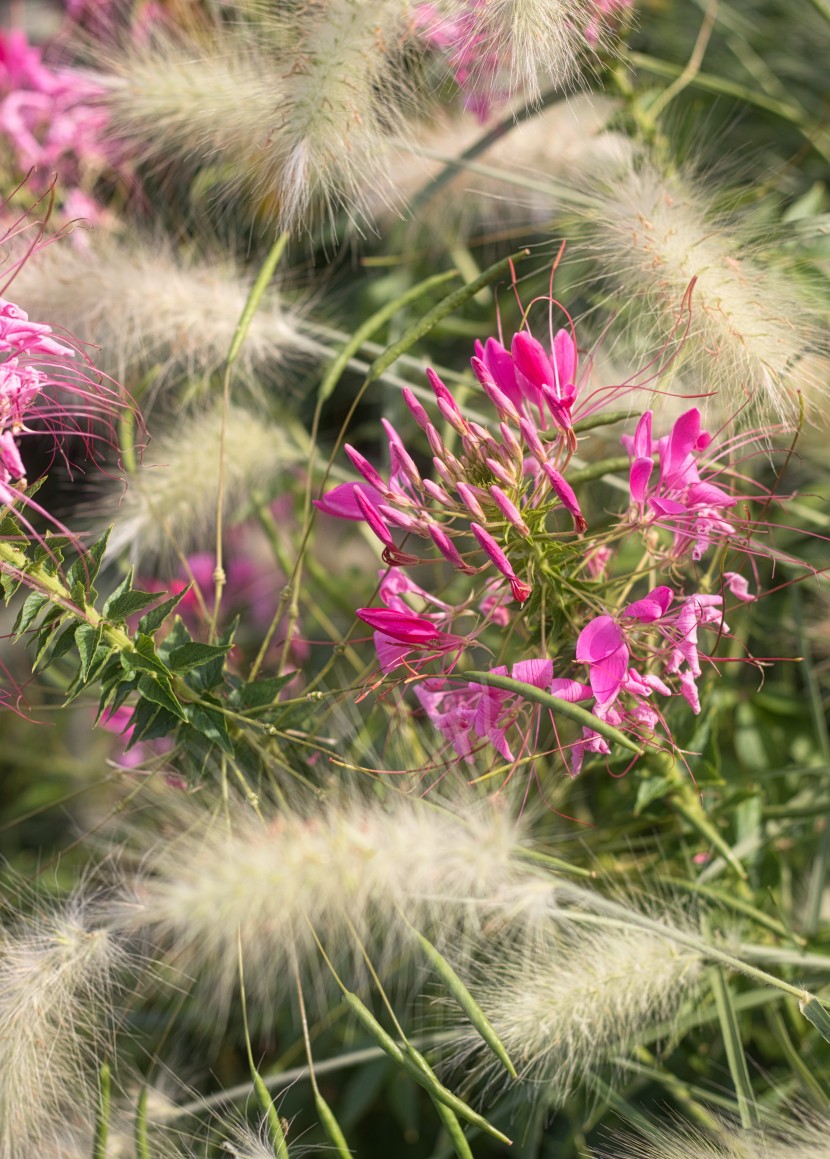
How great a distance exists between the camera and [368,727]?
0.90 metres

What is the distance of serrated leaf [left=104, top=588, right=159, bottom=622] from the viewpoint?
0.60 meters

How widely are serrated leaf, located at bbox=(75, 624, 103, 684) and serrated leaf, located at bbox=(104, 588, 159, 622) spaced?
1 cm

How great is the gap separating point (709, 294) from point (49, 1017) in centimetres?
71

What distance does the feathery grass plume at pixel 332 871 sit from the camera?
720 millimetres

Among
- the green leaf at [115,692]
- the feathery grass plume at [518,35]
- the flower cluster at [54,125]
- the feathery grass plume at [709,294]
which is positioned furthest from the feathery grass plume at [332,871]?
the flower cluster at [54,125]

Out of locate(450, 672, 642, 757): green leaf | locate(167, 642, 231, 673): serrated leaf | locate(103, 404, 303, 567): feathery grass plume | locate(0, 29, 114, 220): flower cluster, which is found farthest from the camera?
locate(0, 29, 114, 220): flower cluster

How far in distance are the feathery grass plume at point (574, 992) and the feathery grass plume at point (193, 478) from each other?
44 cm

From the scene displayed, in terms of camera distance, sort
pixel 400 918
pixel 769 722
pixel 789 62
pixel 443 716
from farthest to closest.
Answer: pixel 789 62 < pixel 769 722 < pixel 400 918 < pixel 443 716

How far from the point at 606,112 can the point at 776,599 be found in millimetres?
527

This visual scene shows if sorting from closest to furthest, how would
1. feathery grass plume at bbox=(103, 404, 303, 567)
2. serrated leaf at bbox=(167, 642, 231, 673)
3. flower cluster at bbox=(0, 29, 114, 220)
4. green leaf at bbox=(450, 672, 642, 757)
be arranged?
green leaf at bbox=(450, 672, 642, 757) → serrated leaf at bbox=(167, 642, 231, 673) → feathery grass plume at bbox=(103, 404, 303, 567) → flower cluster at bbox=(0, 29, 114, 220)

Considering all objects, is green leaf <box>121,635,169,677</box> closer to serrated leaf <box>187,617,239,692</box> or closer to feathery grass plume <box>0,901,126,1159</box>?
serrated leaf <box>187,617,239,692</box>

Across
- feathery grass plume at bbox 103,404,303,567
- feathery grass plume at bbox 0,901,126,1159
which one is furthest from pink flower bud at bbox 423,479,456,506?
feathery grass plume at bbox 0,901,126,1159

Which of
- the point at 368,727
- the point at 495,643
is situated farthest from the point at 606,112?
the point at 368,727

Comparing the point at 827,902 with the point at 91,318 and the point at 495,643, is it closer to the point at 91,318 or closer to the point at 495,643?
the point at 495,643
